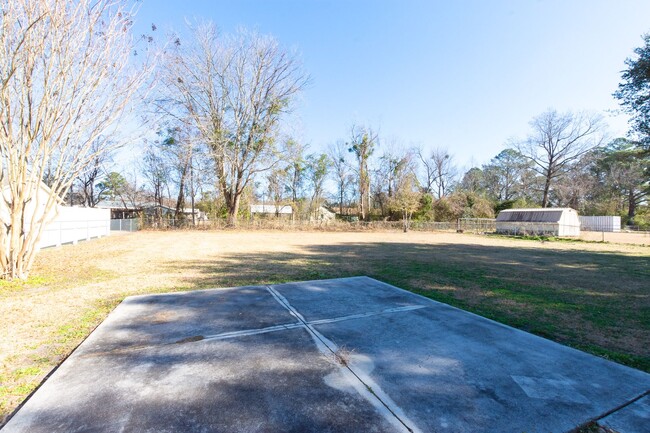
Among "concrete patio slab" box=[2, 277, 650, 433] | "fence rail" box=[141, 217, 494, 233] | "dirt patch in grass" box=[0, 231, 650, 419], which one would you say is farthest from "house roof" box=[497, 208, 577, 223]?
"concrete patio slab" box=[2, 277, 650, 433]

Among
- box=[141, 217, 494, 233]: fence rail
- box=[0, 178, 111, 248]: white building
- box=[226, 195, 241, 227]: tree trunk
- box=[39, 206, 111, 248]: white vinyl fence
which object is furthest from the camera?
box=[226, 195, 241, 227]: tree trunk

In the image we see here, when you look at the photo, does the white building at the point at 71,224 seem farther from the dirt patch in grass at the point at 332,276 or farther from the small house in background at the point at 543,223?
the small house in background at the point at 543,223

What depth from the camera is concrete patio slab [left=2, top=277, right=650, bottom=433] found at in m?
1.72

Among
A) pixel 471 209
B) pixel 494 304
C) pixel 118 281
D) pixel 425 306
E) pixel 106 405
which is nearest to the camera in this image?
pixel 106 405

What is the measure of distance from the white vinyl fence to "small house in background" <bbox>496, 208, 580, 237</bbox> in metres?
29.1

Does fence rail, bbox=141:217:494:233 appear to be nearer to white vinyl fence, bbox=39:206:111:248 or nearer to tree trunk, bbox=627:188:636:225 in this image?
white vinyl fence, bbox=39:206:111:248

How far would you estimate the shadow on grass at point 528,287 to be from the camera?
3338 mm

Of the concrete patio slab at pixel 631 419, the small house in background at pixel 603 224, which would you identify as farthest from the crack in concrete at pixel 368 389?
the small house in background at pixel 603 224

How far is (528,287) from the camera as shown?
5.69 meters

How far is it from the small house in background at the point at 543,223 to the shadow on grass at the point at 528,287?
1659 centimetres

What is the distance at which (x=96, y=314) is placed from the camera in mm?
3777

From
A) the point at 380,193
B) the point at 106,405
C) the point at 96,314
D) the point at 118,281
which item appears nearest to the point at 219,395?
the point at 106,405

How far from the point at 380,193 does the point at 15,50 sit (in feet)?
106

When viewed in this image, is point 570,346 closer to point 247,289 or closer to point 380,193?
point 247,289
